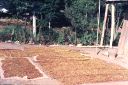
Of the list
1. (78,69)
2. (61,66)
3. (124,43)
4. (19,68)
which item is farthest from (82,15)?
(19,68)

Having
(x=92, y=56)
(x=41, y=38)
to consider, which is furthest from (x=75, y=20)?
(x=92, y=56)

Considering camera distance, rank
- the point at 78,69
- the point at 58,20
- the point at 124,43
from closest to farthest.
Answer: the point at 78,69 → the point at 124,43 → the point at 58,20

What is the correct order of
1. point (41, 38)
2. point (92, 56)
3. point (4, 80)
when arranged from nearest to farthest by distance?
point (4, 80) < point (92, 56) < point (41, 38)

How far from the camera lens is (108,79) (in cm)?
1712

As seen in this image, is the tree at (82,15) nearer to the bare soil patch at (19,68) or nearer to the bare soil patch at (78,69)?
the bare soil patch at (78,69)

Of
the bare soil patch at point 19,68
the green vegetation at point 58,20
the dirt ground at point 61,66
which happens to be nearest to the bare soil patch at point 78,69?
the dirt ground at point 61,66

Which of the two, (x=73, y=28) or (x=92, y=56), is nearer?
(x=92, y=56)

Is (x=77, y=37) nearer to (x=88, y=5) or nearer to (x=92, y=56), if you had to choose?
(x=88, y=5)

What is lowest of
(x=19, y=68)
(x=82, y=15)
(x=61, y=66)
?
(x=61, y=66)

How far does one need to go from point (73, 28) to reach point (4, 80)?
2112cm

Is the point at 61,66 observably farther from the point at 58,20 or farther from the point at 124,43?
the point at 58,20

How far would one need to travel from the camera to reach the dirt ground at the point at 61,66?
1745 cm

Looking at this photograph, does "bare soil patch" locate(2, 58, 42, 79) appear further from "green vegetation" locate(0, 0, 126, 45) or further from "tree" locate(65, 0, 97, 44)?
"tree" locate(65, 0, 97, 44)

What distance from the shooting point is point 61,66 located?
20406 mm
